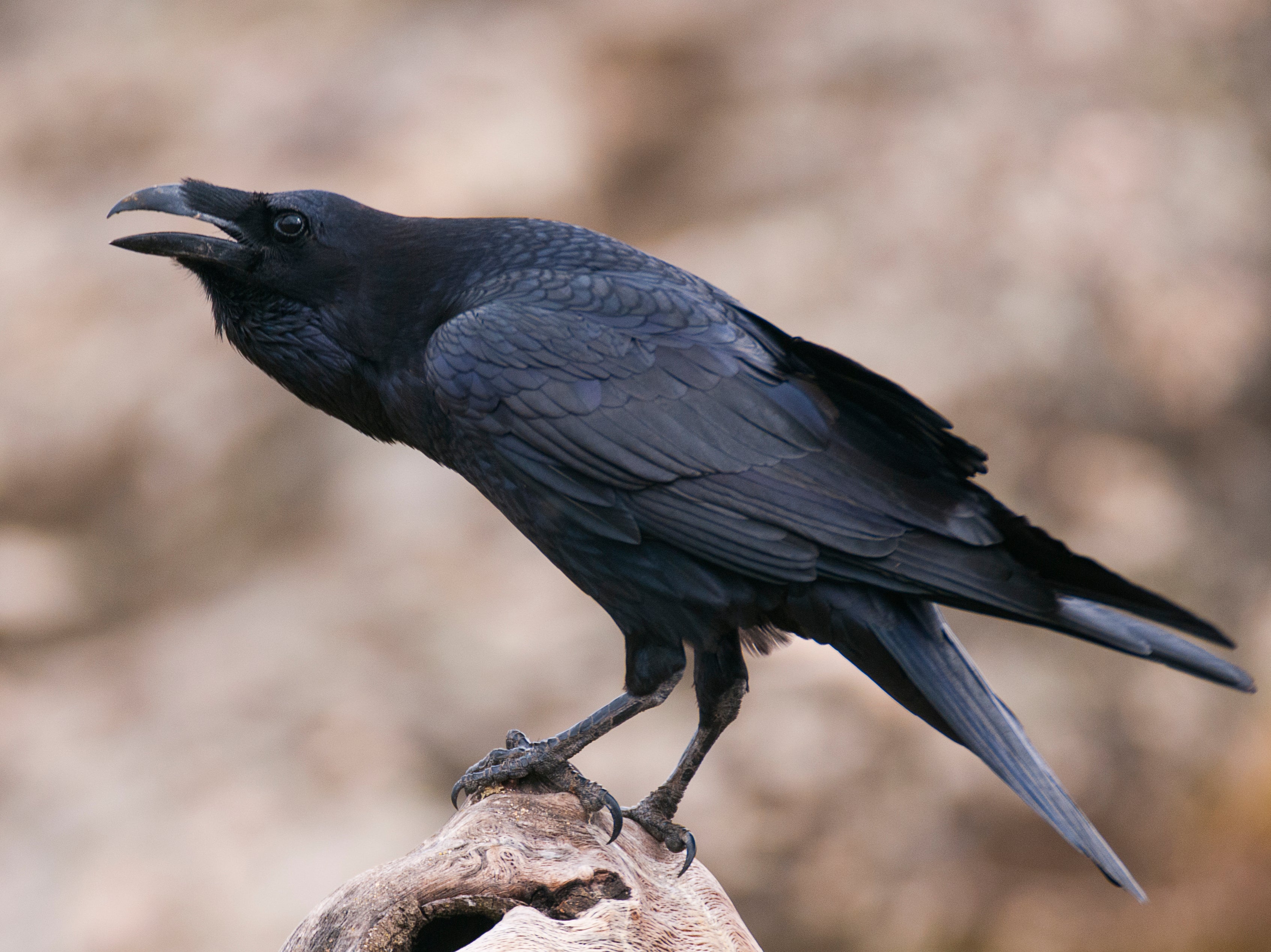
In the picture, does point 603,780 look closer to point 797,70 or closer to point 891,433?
point 891,433

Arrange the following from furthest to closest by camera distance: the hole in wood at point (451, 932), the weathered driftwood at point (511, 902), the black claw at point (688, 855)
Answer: the black claw at point (688, 855) → the hole in wood at point (451, 932) → the weathered driftwood at point (511, 902)

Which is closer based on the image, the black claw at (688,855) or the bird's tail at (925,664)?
the bird's tail at (925,664)

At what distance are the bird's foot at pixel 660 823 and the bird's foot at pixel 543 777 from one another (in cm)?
12

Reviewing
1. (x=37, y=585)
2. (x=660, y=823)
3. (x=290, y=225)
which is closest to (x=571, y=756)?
(x=660, y=823)

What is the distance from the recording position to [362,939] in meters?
3.01

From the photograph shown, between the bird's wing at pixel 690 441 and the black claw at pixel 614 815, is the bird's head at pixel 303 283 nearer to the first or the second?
the bird's wing at pixel 690 441

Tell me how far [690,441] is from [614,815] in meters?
1.03

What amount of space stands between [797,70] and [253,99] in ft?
14.4

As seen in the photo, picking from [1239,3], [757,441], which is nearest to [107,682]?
A: [757,441]

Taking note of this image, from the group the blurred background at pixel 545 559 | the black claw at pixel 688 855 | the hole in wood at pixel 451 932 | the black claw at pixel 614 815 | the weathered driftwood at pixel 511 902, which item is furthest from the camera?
the blurred background at pixel 545 559

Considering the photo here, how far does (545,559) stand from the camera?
7.59m

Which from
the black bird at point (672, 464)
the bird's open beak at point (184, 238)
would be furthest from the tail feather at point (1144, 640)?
the bird's open beak at point (184, 238)

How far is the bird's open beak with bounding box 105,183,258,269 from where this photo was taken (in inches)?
136

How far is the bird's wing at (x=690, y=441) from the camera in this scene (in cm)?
317
